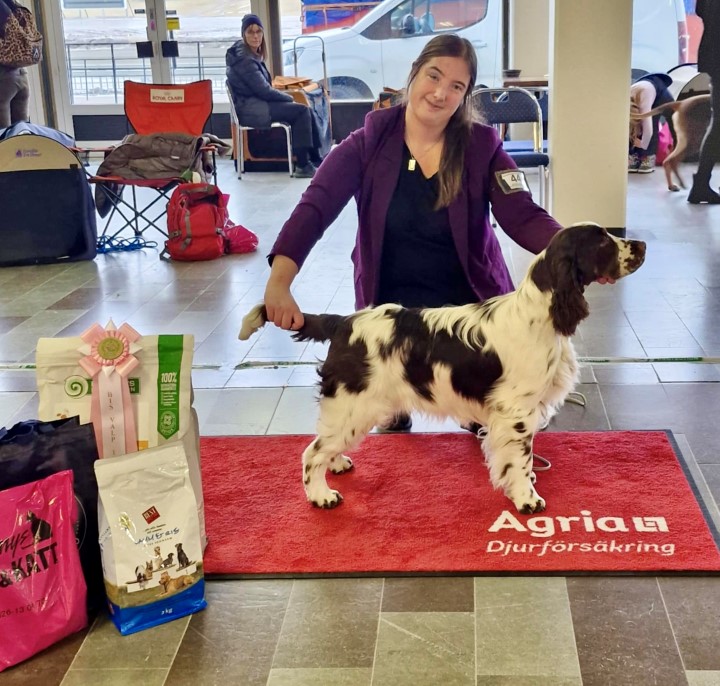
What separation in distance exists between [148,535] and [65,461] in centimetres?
23

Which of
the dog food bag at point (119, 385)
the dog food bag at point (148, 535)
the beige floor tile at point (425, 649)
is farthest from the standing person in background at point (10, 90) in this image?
the beige floor tile at point (425, 649)

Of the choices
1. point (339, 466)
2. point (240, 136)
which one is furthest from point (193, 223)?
point (240, 136)

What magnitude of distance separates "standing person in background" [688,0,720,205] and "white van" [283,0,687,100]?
3264 millimetres

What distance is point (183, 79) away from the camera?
10.7 meters

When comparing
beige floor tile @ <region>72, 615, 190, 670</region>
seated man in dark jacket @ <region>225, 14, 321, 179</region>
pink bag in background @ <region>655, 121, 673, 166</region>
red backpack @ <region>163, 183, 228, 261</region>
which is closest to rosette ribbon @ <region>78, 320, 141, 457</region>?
beige floor tile @ <region>72, 615, 190, 670</region>

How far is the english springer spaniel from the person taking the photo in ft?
7.25

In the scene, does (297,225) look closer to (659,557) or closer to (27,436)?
(27,436)

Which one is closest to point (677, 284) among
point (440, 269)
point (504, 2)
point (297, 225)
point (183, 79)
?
point (440, 269)

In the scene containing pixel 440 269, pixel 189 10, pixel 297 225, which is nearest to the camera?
pixel 297 225

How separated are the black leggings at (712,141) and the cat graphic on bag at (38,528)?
571cm

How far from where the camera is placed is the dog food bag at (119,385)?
197 centimetres

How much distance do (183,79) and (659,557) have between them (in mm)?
9705

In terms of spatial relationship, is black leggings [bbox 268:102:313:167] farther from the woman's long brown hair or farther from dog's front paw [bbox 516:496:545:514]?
dog's front paw [bbox 516:496:545:514]

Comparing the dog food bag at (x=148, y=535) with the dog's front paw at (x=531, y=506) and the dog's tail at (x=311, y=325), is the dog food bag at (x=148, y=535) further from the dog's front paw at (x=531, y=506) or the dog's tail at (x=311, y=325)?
the dog's front paw at (x=531, y=506)
